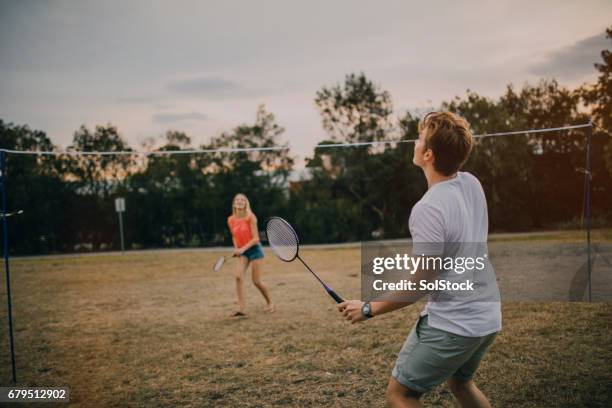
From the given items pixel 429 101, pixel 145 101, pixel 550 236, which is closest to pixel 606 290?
pixel 550 236

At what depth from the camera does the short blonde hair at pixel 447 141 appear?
7.34ft

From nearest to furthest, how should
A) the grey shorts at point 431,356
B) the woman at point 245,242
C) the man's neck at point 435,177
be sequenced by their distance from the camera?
the grey shorts at point 431,356
the man's neck at point 435,177
the woman at point 245,242

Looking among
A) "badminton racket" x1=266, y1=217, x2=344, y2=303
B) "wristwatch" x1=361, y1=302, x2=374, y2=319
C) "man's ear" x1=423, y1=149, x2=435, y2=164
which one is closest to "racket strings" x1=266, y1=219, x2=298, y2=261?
"badminton racket" x1=266, y1=217, x2=344, y2=303

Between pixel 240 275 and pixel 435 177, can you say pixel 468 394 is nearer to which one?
pixel 435 177

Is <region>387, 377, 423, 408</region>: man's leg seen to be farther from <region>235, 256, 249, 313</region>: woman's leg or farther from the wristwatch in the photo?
<region>235, 256, 249, 313</region>: woman's leg

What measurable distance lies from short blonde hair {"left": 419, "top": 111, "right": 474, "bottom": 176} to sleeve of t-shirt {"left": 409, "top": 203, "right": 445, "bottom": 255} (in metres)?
0.29

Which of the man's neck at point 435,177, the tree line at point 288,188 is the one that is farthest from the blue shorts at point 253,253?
the tree line at point 288,188

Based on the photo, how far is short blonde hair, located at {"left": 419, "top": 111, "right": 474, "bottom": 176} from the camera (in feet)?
7.34

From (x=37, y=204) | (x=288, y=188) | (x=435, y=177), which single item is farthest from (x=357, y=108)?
(x=435, y=177)

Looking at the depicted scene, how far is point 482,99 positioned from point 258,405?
95.0ft

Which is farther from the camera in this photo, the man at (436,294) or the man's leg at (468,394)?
the man's leg at (468,394)

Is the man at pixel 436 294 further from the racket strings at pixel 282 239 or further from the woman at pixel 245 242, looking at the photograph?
the woman at pixel 245 242

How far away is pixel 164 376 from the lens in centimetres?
525

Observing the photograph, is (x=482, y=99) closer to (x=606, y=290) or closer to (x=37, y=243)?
(x=606, y=290)
